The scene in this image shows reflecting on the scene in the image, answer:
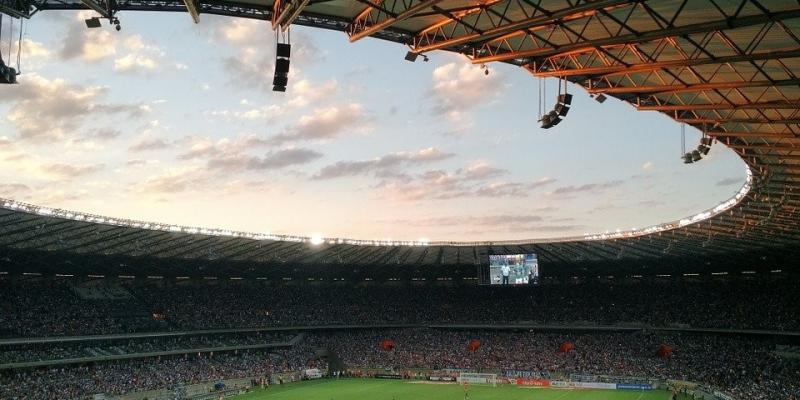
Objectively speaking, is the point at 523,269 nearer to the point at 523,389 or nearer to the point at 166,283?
the point at 523,389

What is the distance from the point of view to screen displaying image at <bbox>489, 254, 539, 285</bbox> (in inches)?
2491

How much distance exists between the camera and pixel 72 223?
45.7 meters

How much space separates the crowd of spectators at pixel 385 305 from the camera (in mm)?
57406

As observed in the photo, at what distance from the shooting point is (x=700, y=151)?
26.7 metres

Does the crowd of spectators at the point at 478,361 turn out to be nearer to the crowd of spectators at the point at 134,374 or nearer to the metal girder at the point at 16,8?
the crowd of spectators at the point at 134,374

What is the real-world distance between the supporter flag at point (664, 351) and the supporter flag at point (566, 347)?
865 cm

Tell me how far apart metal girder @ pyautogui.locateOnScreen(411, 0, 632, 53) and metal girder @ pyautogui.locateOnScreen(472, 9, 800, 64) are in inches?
31.1

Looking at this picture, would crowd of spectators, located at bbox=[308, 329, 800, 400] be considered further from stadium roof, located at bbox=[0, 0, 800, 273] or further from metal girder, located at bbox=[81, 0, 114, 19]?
metal girder, located at bbox=[81, 0, 114, 19]

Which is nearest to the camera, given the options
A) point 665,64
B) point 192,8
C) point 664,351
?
point 192,8

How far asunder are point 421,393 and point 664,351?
25.8 m

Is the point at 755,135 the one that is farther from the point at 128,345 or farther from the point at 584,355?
the point at 128,345

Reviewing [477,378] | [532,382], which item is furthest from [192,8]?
[477,378]

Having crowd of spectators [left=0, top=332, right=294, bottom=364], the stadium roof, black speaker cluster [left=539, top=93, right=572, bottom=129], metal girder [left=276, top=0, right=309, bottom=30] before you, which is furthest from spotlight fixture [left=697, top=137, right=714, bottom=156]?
crowd of spectators [left=0, top=332, right=294, bottom=364]

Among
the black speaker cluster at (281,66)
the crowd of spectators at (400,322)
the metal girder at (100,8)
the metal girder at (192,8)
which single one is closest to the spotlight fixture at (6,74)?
the metal girder at (100,8)
